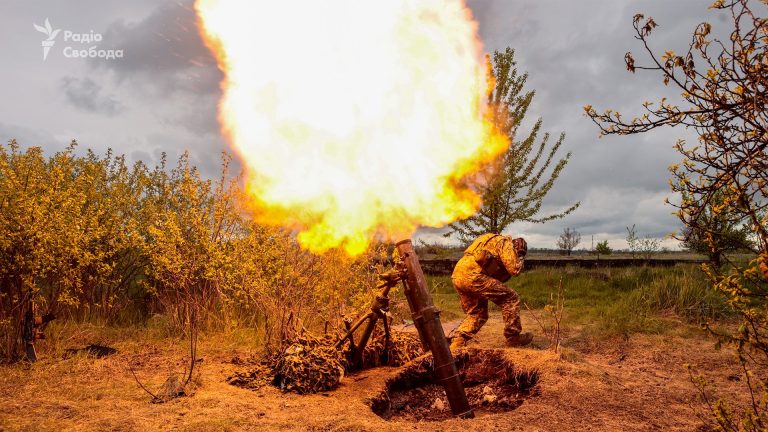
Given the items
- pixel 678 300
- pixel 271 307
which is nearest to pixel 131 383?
pixel 271 307

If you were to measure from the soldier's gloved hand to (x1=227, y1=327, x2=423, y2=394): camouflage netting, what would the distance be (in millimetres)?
2687

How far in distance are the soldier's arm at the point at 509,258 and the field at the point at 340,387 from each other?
116cm

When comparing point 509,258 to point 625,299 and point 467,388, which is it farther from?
point 625,299

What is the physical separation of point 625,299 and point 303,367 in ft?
27.3

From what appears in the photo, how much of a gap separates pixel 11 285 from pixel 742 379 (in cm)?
971

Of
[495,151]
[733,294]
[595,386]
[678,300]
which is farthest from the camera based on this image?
[495,151]

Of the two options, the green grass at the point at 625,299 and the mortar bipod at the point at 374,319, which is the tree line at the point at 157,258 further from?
the green grass at the point at 625,299

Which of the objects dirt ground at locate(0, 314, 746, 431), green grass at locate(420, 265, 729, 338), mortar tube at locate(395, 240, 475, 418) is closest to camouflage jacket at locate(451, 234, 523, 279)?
green grass at locate(420, 265, 729, 338)

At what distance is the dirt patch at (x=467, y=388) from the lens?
5.62 m

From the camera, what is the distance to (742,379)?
650cm

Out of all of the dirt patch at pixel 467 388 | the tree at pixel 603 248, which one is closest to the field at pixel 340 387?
the dirt patch at pixel 467 388

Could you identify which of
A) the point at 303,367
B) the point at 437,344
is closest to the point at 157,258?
the point at 303,367

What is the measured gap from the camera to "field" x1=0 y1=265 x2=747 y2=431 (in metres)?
4.60

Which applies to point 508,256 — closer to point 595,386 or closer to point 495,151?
point 595,386
